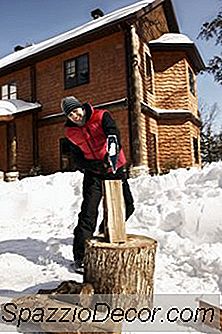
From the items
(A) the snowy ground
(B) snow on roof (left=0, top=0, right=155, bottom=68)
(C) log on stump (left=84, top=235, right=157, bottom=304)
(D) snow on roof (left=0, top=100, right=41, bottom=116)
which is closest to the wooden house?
(D) snow on roof (left=0, top=100, right=41, bottom=116)

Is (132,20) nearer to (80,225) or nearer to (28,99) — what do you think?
(28,99)

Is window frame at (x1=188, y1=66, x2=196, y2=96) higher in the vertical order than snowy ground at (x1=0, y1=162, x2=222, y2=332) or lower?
higher

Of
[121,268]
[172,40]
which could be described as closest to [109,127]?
[121,268]

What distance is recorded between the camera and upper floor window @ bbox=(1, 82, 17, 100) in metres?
18.3

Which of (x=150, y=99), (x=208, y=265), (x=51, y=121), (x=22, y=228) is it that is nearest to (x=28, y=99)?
(x=51, y=121)

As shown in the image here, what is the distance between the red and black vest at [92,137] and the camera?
4086mm

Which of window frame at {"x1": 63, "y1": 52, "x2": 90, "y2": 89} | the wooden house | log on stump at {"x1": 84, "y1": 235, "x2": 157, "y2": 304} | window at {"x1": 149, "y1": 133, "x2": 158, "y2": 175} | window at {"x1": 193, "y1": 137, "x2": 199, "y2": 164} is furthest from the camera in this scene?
window at {"x1": 193, "y1": 137, "x2": 199, "y2": 164}

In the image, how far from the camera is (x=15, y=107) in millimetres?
16438

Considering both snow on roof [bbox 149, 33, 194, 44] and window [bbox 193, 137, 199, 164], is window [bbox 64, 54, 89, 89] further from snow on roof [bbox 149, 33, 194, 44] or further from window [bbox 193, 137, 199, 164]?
window [bbox 193, 137, 199, 164]

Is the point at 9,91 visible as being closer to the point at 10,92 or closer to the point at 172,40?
the point at 10,92

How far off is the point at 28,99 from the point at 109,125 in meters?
14.3

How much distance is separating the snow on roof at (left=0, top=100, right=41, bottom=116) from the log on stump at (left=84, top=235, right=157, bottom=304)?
534 inches

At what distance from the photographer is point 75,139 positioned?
427cm

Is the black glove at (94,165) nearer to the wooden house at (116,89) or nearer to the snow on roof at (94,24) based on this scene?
the wooden house at (116,89)
